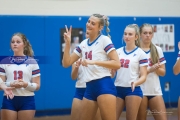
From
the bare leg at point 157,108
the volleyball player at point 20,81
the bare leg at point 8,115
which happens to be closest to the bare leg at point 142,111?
the bare leg at point 157,108

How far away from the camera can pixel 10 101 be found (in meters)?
4.96

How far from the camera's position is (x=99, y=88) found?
448 cm

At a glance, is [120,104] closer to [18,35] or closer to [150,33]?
[150,33]

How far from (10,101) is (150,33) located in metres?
2.10

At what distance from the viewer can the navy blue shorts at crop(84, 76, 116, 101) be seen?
448cm

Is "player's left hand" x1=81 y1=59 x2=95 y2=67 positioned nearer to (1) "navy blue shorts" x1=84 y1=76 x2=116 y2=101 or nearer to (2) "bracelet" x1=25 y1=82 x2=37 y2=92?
(1) "navy blue shorts" x1=84 y1=76 x2=116 y2=101

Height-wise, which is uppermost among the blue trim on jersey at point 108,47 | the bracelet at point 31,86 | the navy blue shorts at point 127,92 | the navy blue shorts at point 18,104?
the blue trim on jersey at point 108,47

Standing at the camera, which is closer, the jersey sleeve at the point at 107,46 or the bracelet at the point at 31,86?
the jersey sleeve at the point at 107,46

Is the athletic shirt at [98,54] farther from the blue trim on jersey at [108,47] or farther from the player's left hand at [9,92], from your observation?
the player's left hand at [9,92]

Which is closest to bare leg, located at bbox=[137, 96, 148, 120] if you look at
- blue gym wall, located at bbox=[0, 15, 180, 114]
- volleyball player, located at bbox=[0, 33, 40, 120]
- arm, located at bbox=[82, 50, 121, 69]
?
arm, located at bbox=[82, 50, 121, 69]

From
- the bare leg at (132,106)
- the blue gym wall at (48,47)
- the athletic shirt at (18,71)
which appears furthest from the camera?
the blue gym wall at (48,47)

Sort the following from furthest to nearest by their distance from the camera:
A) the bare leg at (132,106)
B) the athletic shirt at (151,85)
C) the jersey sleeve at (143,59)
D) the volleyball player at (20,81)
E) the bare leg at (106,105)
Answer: the athletic shirt at (151,85), the jersey sleeve at (143,59), the bare leg at (132,106), the volleyball player at (20,81), the bare leg at (106,105)

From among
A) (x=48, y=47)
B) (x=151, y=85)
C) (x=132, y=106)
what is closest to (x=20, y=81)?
(x=132, y=106)

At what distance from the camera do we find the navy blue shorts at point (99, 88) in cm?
448
